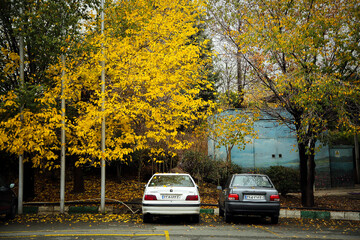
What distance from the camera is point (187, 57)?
37.4 ft

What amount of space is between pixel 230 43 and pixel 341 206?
29.7 feet

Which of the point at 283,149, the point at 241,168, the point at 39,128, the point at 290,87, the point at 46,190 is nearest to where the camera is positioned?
the point at 39,128

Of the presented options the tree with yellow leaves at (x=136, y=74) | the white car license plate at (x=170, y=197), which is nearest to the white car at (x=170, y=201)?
the white car license plate at (x=170, y=197)

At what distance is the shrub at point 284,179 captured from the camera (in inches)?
691

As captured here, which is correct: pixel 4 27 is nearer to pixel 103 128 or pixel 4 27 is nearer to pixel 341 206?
pixel 103 128

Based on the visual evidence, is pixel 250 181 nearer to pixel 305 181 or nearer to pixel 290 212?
pixel 290 212

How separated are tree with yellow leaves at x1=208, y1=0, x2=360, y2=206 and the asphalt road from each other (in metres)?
A: 3.49

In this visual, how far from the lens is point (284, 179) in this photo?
17594 millimetres

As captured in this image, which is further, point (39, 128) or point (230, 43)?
point (230, 43)

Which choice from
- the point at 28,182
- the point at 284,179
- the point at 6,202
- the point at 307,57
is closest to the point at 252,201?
the point at 307,57

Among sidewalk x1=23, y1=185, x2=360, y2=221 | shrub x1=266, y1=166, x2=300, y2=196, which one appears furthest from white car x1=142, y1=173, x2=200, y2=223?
shrub x1=266, y1=166, x2=300, y2=196

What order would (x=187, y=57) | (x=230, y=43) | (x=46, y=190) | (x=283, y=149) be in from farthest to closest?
(x=283, y=149) → (x=46, y=190) → (x=230, y=43) → (x=187, y=57)

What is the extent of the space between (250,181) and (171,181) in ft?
8.14

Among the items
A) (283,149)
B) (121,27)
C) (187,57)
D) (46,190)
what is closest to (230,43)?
(187,57)
